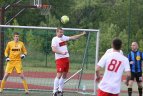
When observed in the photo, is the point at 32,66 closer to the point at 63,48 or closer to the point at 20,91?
the point at 20,91

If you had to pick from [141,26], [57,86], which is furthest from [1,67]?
[141,26]

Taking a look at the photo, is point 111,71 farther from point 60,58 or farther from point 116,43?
A: point 60,58

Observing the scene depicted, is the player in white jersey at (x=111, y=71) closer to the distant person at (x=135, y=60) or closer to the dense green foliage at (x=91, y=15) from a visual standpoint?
the distant person at (x=135, y=60)

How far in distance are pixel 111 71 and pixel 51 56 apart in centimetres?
915

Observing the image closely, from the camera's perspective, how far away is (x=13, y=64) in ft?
51.5

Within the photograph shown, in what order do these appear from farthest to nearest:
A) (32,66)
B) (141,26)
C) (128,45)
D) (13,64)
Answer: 1. (141,26)
2. (128,45)
3. (32,66)
4. (13,64)

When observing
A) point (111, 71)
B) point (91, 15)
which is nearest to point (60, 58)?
point (111, 71)

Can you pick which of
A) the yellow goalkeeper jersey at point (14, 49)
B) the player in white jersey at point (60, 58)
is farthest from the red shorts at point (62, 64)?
the yellow goalkeeper jersey at point (14, 49)

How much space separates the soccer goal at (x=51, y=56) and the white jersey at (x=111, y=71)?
6.97 m

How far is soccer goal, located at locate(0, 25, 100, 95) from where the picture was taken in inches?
682

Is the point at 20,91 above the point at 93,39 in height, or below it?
below

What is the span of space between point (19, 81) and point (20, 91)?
1.99m

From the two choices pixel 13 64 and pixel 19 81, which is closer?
pixel 13 64

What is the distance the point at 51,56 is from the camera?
61.5 ft
